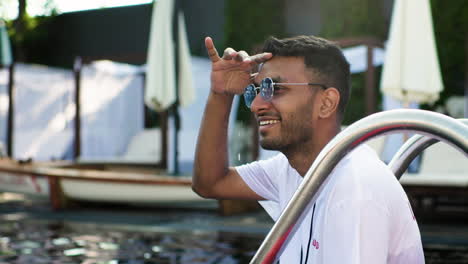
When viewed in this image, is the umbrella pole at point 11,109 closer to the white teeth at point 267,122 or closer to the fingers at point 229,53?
the fingers at point 229,53

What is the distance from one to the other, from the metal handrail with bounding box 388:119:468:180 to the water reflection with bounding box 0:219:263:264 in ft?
10.8

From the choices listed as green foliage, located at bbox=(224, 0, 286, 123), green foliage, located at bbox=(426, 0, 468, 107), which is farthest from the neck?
green foliage, located at bbox=(224, 0, 286, 123)

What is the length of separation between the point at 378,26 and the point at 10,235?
10.2 m

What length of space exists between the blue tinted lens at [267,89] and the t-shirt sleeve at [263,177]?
401 millimetres

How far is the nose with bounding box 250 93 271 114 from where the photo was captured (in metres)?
1.92

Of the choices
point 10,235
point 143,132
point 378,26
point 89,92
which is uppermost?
point 378,26

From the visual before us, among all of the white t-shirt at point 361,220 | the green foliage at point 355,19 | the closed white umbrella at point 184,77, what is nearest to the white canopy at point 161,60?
the closed white umbrella at point 184,77

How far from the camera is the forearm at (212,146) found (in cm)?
227

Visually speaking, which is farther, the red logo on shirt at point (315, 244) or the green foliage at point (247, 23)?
the green foliage at point (247, 23)

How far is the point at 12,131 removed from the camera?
1388 centimetres

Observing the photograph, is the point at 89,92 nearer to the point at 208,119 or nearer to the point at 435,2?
the point at 435,2

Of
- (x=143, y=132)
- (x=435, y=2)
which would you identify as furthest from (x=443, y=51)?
(x=143, y=132)

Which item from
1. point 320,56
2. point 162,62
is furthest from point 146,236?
point 320,56

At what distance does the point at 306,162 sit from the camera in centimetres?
192
